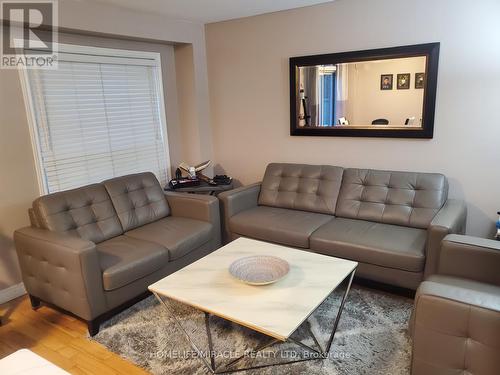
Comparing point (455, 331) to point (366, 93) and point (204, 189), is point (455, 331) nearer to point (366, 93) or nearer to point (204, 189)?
point (366, 93)

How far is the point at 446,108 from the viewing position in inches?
118

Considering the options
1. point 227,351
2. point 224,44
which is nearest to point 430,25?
point 224,44

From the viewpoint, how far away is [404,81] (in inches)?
122

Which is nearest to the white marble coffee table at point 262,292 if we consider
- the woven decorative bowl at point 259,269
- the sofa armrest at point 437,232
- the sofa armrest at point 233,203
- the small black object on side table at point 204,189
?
the woven decorative bowl at point 259,269

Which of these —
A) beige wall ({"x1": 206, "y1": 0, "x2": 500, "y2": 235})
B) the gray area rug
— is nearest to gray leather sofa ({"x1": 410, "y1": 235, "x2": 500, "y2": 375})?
the gray area rug

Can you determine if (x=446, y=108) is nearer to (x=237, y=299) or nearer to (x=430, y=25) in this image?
(x=430, y=25)

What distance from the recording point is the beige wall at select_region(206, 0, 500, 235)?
2834 millimetres

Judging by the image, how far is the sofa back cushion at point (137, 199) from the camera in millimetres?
3139

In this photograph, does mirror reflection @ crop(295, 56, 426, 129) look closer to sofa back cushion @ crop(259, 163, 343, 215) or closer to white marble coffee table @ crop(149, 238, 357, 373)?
sofa back cushion @ crop(259, 163, 343, 215)

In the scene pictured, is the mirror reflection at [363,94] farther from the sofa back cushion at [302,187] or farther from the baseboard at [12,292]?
the baseboard at [12,292]

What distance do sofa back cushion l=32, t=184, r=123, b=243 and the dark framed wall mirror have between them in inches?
77.7

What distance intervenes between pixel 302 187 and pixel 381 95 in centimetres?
109

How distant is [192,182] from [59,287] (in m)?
1.77

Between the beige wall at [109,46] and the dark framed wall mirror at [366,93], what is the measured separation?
1.15 meters
